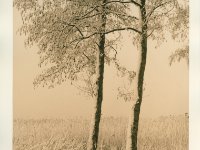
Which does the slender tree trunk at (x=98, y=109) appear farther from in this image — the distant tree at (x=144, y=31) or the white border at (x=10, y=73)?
the white border at (x=10, y=73)

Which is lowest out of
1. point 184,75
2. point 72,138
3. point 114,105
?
point 72,138

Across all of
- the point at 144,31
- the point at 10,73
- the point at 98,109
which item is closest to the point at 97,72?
the point at 98,109

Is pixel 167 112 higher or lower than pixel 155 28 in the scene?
lower

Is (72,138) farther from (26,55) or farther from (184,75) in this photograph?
(184,75)

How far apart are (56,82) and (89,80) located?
17 centimetres

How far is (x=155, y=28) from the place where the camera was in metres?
2.33

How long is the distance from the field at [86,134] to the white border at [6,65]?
5 centimetres

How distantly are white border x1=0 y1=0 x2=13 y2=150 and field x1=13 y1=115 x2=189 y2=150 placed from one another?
1.8 inches

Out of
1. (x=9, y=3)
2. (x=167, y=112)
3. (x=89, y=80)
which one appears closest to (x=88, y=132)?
(x=89, y=80)

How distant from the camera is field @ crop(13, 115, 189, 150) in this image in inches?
91.1
